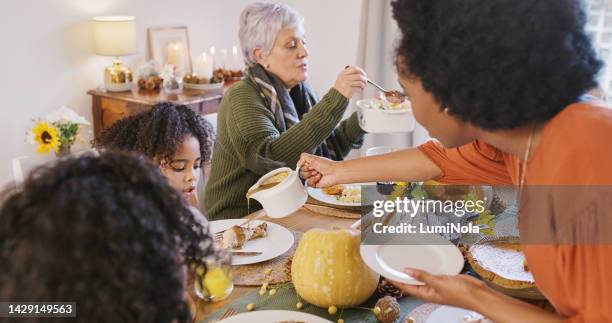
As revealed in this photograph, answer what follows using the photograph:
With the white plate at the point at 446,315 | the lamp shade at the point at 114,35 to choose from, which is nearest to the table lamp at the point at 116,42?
the lamp shade at the point at 114,35

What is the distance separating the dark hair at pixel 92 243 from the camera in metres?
0.66

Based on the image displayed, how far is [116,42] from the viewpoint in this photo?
312 cm

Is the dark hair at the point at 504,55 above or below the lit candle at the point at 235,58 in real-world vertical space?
above

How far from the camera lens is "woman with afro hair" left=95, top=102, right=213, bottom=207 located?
5.30 ft

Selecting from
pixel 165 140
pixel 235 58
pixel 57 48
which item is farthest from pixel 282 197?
pixel 235 58

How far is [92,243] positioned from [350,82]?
1.44 m

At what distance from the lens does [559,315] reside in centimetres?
99

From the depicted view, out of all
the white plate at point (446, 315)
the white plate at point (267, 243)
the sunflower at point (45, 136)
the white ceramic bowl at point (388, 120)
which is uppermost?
the white ceramic bowl at point (388, 120)

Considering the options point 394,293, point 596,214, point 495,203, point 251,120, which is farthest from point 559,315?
point 251,120

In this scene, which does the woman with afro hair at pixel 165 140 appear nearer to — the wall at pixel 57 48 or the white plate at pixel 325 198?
the white plate at pixel 325 198

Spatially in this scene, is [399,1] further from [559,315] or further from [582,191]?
[559,315]

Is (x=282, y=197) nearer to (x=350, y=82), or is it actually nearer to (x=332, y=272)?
(x=332, y=272)

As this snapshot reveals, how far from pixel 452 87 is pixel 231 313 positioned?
619 millimetres

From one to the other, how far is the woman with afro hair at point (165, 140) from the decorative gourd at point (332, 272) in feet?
1.58
